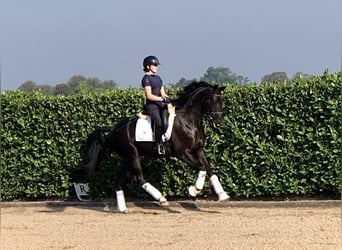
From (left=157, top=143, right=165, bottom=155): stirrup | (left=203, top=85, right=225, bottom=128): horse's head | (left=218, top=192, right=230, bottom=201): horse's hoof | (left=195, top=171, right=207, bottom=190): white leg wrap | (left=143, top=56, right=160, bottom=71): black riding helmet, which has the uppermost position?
(left=143, top=56, right=160, bottom=71): black riding helmet

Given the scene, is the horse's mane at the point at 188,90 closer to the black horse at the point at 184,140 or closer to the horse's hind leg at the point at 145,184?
the black horse at the point at 184,140

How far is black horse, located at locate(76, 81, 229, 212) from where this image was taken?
989 cm

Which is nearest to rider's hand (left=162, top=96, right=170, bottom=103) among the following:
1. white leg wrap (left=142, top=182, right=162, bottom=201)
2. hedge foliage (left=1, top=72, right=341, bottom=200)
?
hedge foliage (left=1, top=72, right=341, bottom=200)

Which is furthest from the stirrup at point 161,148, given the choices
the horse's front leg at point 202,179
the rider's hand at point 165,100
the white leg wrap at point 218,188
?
the white leg wrap at point 218,188

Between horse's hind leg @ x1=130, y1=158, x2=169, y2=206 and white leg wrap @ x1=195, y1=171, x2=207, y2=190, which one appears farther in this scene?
horse's hind leg @ x1=130, y1=158, x2=169, y2=206

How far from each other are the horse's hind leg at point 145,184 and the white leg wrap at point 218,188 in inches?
31.5

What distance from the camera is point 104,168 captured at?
11.4 meters

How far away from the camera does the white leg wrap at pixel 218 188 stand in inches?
387

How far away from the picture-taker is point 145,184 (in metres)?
10.1

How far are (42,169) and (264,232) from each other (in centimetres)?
471

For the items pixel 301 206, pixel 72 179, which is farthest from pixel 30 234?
pixel 301 206

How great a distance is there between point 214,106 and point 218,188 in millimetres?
1236

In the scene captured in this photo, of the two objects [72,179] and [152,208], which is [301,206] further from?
[72,179]

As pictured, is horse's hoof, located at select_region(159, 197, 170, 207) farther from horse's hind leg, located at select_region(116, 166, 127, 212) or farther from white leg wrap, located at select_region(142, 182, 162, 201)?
horse's hind leg, located at select_region(116, 166, 127, 212)
